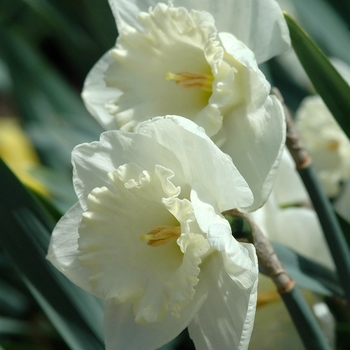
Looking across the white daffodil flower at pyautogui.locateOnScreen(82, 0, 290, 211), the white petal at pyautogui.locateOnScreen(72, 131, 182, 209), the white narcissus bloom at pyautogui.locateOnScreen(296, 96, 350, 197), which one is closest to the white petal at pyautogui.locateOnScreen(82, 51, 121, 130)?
the white daffodil flower at pyautogui.locateOnScreen(82, 0, 290, 211)

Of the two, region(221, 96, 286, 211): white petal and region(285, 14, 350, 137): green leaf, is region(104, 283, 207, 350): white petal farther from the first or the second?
region(285, 14, 350, 137): green leaf

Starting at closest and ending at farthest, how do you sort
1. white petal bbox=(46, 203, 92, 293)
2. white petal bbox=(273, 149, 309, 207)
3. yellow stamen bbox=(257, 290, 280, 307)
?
white petal bbox=(46, 203, 92, 293) → yellow stamen bbox=(257, 290, 280, 307) → white petal bbox=(273, 149, 309, 207)

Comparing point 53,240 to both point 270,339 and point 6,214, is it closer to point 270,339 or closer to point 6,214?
point 6,214

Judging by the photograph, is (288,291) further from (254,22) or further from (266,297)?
(254,22)

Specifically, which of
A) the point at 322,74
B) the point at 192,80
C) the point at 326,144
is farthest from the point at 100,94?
the point at 326,144

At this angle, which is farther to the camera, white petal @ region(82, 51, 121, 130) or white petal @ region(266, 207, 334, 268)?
white petal @ region(266, 207, 334, 268)

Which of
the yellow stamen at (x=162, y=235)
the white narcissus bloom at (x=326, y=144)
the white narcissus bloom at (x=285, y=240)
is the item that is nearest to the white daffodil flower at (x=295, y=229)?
the white narcissus bloom at (x=285, y=240)

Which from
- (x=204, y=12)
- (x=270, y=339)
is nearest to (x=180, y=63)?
(x=204, y=12)
